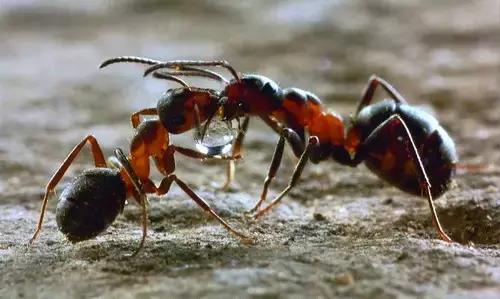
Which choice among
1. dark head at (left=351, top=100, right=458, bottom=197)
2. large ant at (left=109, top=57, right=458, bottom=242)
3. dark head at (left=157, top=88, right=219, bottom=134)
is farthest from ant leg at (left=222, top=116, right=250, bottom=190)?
dark head at (left=351, top=100, right=458, bottom=197)

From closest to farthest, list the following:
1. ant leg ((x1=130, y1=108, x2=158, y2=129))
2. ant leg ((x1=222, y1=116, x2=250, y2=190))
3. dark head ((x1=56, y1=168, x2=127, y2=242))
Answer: dark head ((x1=56, y1=168, x2=127, y2=242))
ant leg ((x1=130, y1=108, x2=158, y2=129))
ant leg ((x1=222, y1=116, x2=250, y2=190))

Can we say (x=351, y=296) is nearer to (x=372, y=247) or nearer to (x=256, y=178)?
(x=372, y=247)

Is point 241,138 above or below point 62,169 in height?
above

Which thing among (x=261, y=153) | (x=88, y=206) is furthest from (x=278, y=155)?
(x=261, y=153)

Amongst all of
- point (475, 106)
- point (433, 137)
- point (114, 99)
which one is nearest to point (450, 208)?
point (433, 137)

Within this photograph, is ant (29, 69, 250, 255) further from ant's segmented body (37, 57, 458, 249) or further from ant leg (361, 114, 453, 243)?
ant leg (361, 114, 453, 243)

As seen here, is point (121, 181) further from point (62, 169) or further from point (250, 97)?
point (250, 97)
